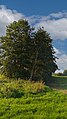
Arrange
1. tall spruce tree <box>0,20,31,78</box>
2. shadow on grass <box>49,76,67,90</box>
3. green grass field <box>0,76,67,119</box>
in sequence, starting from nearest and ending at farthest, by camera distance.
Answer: green grass field <box>0,76,67,119</box>
shadow on grass <box>49,76,67,90</box>
tall spruce tree <box>0,20,31,78</box>

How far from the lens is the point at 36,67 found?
51812mm

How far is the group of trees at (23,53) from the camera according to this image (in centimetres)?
4919

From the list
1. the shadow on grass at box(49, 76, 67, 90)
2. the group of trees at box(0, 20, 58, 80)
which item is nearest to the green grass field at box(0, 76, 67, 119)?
the shadow on grass at box(49, 76, 67, 90)

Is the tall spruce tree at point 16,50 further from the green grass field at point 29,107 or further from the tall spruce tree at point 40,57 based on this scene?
the green grass field at point 29,107

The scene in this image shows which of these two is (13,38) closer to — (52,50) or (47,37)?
(47,37)

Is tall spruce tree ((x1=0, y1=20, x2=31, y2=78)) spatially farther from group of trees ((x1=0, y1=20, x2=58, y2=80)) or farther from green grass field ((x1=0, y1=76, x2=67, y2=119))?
green grass field ((x1=0, y1=76, x2=67, y2=119))

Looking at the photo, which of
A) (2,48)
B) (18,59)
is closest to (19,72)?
(18,59)

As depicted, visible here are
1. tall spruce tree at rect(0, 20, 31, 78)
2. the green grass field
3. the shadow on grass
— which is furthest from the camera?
tall spruce tree at rect(0, 20, 31, 78)

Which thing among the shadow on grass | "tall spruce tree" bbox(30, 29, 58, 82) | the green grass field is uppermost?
"tall spruce tree" bbox(30, 29, 58, 82)

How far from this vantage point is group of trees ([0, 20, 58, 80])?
49.2m

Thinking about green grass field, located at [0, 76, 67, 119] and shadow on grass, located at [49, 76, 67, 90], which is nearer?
green grass field, located at [0, 76, 67, 119]

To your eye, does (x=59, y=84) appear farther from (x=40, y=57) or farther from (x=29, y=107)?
(x=29, y=107)

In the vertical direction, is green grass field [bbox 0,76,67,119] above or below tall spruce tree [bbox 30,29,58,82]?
below

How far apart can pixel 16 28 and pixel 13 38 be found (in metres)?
1.77
